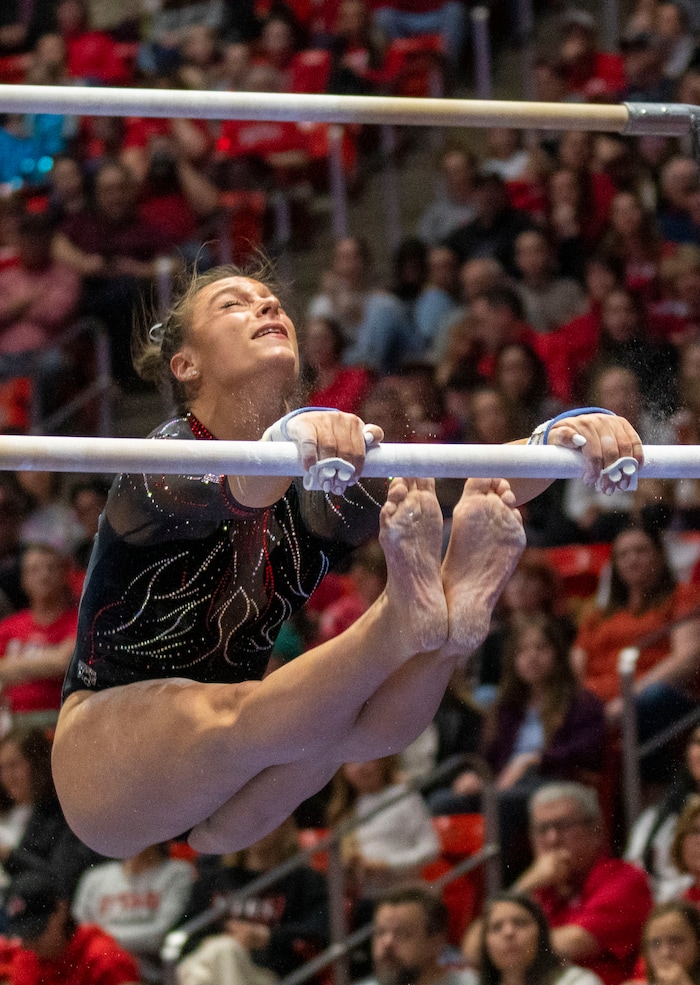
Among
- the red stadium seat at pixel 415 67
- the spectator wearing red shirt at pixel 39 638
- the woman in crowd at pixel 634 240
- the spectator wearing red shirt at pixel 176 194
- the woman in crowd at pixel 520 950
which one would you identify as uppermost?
the red stadium seat at pixel 415 67

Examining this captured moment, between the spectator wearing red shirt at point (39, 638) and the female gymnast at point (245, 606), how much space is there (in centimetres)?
159

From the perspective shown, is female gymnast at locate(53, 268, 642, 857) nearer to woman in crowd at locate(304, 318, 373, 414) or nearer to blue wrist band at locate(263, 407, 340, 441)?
blue wrist band at locate(263, 407, 340, 441)

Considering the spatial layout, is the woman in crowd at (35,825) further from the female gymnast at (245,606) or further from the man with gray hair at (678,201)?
the man with gray hair at (678,201)

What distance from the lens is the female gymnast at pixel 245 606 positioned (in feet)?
8.08

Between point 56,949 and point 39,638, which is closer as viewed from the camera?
point 56,949

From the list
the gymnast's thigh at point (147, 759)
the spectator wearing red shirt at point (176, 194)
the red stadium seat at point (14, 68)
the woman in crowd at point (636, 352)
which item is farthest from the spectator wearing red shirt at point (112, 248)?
the gymnast's thigh at point (147, 759)

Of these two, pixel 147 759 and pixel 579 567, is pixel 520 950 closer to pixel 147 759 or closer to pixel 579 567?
pixel 579 567

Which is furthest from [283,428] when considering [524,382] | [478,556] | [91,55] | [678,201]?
[91,55]

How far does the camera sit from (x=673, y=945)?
3623mm

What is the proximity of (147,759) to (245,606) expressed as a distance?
37 cm

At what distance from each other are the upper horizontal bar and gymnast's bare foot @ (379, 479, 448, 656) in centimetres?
98

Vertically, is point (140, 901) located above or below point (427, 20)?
below

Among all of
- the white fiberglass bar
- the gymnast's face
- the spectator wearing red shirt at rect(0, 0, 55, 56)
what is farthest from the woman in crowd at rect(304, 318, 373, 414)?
the spectator wearing red shirt at rect(0, 0, 55, 56)

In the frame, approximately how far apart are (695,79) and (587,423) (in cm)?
375
